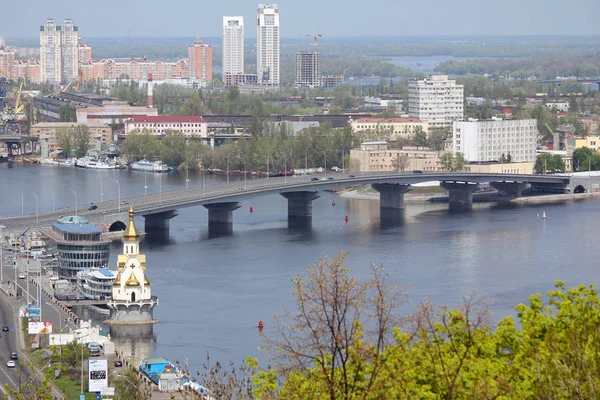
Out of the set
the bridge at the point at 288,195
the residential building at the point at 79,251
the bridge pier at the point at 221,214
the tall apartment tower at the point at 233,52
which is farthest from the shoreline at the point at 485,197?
the tall apartment tower at the point at 233,52

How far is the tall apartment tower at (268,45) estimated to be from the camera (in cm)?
7006

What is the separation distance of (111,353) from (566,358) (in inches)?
280

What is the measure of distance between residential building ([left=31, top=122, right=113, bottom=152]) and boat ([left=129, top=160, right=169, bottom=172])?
4.02 m

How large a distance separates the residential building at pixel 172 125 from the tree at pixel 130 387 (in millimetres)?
28427

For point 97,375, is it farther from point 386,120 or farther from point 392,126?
point 386,120

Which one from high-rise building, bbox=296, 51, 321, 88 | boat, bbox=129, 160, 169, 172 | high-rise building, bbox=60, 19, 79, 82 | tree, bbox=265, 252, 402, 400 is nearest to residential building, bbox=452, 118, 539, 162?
boat, bbox=129, 160, 169, 172

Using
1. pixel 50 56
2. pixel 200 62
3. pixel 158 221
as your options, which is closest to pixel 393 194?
pixel 158 221

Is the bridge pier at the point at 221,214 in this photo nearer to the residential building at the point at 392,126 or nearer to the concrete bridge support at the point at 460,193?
the concrete bridge support at the point at 460,193

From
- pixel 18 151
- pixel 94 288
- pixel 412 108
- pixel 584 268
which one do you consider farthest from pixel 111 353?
pixel 412 108

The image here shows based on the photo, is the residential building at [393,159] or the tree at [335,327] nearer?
the tree at [335,327]

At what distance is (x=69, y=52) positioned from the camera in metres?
75.4

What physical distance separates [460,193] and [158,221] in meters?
7.08

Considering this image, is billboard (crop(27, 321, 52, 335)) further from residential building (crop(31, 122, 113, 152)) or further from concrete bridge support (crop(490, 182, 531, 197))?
residential building (crop(31, 122, 113, 152))

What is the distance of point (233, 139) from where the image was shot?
39.5m
